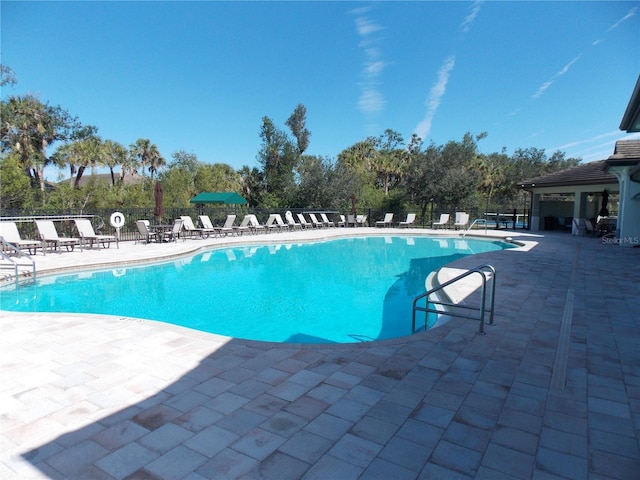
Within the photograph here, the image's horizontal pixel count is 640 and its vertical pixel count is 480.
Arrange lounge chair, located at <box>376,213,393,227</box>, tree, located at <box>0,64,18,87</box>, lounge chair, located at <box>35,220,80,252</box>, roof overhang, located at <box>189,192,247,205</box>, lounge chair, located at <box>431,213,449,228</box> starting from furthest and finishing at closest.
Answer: lounge chair, located at <box>376,213,393,227</box> < lounge chair, located at <box>431,213,449,228</box> < tree, located at <box>0,64,18,87</box> < roof overhang, located at <box>189,192,247,205</box> < lounge chair, located at <box>35,220,80,252</box>

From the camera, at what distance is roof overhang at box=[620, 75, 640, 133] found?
12.9 feet

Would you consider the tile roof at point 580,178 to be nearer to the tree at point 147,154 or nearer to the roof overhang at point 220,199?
the roof overhang at point 220,199

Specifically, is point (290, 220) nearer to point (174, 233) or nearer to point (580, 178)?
point (174, 233)

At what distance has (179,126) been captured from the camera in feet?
103

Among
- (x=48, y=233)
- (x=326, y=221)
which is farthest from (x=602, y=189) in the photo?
(x=48, y=233)

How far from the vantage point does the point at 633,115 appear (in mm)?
4570

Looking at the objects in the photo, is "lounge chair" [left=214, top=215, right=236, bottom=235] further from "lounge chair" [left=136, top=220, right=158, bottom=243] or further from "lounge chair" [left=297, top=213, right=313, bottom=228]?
"lounge chair" [left=297, top=213, right=313, bottom=228]

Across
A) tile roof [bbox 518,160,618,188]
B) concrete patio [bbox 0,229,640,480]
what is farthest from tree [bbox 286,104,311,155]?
concrete patio [bbox 0,229,640,480]

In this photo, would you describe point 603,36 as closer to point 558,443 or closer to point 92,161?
point 558,443

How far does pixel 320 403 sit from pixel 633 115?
518 cm

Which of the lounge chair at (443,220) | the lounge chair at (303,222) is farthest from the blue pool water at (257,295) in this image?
the lounge chair at (443,220)

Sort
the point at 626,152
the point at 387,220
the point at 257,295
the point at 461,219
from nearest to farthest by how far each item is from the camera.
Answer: the point at 257,295, the point at 626,152, the point at 461,219, the point at 387,220

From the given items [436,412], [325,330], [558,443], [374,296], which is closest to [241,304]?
[325,330]

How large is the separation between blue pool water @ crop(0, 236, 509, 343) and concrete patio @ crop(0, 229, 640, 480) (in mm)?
1812
